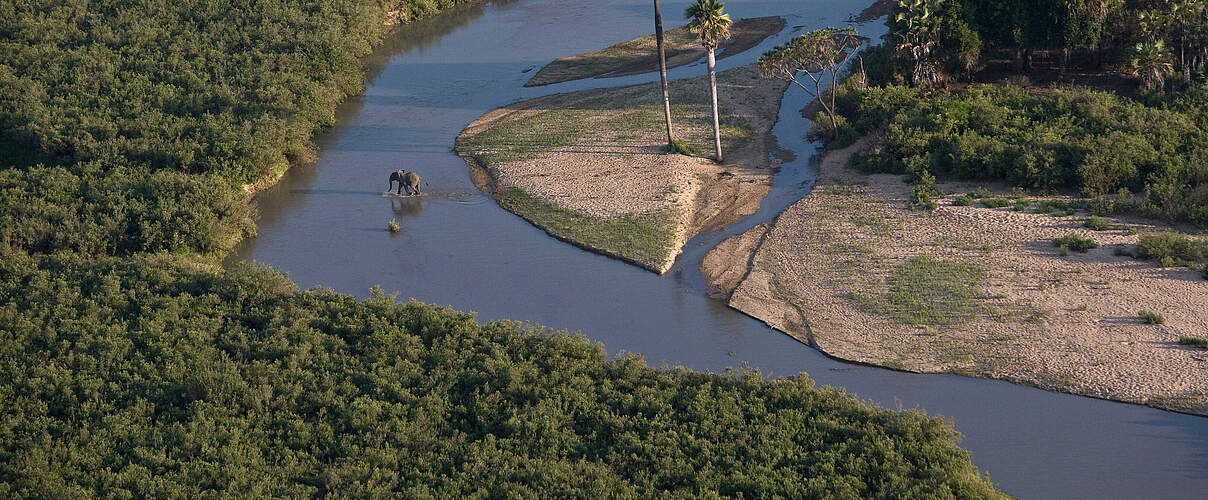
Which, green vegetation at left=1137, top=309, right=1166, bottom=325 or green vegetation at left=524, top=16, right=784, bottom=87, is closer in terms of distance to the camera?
green vegetation at left=1137, top=309, right=1166, bottom=325

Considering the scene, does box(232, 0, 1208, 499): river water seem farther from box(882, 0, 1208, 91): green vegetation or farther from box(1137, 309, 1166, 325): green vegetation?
box(882, 0, 1208, 91): green vegetation

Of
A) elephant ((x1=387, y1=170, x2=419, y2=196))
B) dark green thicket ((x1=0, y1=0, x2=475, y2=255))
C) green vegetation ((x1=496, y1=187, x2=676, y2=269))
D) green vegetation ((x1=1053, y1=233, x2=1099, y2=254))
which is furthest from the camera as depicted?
elephant ((x1=387, y1=170, x2=419, y2=196))

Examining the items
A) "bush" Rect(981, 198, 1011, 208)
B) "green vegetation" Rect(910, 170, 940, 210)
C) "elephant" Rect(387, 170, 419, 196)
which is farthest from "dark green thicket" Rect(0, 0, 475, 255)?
"bush" Rect(981, 198, 1011, 208)

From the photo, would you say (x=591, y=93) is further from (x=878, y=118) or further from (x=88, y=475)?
(x=88, y=475)

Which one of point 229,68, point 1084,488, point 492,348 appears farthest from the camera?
point 229,68

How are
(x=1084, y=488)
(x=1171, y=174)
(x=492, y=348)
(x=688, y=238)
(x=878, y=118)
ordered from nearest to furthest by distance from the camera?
(x=1084, y=488) → (x=492, y=348) → (x=1171, y=174) → (x=688, y=238) → (x=878, y=118)

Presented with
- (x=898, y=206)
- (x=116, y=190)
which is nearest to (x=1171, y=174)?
(x=898, y=206)

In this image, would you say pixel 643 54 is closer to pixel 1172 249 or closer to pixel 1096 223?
pixel 1096 223
